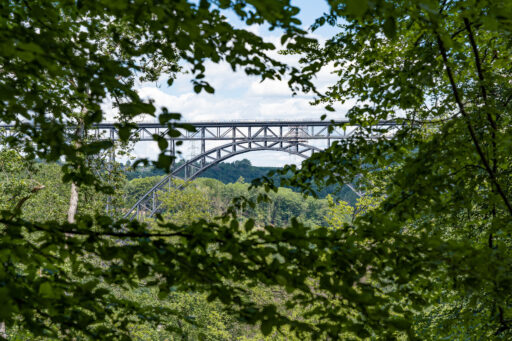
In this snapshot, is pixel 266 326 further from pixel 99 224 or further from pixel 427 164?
pixel 427 164

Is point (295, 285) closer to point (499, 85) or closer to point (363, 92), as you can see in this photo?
point (363, 92)

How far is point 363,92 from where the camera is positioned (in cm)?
459

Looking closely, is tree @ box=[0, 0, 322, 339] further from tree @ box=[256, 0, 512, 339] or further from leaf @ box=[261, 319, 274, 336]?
tree @ box=[256, 0, 512, 339]

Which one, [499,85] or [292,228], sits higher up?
[499,85]

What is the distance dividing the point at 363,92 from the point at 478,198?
160 cm

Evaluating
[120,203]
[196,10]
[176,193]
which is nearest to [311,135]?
[176,193]

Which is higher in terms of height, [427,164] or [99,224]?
[427,164]

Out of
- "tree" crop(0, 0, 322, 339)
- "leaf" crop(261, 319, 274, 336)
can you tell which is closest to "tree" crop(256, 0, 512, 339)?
"leaf" crop(261, 319, 274, 336)

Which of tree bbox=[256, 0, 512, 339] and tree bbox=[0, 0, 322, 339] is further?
tree bbox=[256, 0, 512, 339]

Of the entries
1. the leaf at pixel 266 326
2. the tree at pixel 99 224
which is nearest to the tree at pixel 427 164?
the leaf at pixel 266 326

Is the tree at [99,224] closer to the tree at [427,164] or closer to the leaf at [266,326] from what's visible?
the leaf at [266,326]

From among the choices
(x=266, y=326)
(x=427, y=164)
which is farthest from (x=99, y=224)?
(x=427, y=164)

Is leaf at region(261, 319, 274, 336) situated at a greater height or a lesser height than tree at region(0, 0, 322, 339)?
lesser

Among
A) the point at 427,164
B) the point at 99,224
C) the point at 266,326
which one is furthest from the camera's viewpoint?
the point at 427,164
